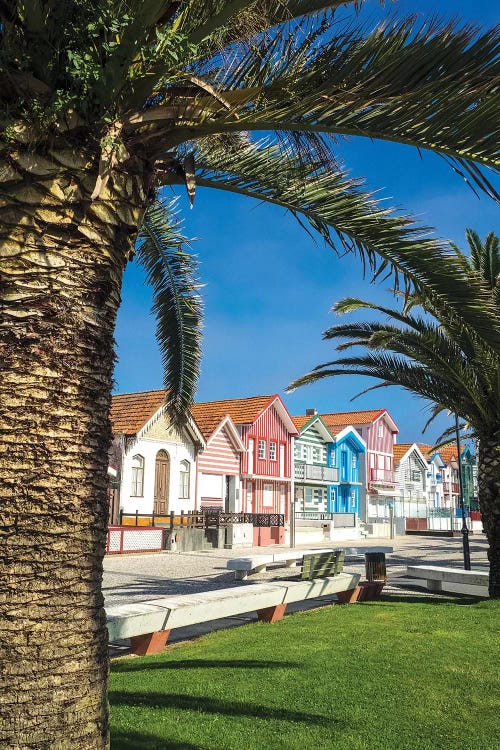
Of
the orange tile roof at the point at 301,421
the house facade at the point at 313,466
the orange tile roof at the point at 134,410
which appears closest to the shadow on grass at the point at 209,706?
the orange tile roof at the point at 134,410

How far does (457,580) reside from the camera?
13.0 m

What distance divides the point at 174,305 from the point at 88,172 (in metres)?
4.96

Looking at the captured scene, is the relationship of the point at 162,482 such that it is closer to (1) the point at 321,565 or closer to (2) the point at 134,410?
(2) the point at 134,410

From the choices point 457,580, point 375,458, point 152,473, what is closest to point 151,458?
point 152,473

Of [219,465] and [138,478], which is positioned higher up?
[219,465]

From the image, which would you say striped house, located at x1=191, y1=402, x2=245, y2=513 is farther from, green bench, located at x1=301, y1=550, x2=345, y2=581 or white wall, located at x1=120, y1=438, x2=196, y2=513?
green bench, located at x1=301, y1=550, x2=345, y2=581

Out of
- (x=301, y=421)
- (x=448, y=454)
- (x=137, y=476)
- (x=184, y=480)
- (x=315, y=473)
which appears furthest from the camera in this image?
(x=448, y=454)

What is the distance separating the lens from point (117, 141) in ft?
10.7

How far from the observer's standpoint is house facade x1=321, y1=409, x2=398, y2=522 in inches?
2080

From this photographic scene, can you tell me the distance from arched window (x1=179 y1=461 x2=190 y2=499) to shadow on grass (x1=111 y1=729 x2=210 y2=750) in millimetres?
26811

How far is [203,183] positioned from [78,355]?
8.22ft

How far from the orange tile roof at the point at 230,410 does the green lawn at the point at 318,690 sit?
25.7 meters

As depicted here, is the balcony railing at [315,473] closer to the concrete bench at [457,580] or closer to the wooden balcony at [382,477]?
the wooden balcony at [382,477]

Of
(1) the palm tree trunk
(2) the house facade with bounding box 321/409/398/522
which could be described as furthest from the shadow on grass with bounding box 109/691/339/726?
(2) the house facade with bounding box 321/409/398/522
